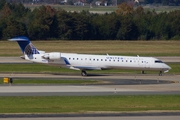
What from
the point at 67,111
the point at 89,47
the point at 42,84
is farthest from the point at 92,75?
the point at 89,47

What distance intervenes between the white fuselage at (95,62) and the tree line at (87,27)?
194 ft

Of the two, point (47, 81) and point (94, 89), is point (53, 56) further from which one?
point (94, 89)

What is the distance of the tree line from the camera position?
12200 cm

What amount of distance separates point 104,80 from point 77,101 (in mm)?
15159

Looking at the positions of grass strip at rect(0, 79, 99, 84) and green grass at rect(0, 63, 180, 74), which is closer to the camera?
grass strip at rect(0, 79, 99, 84)

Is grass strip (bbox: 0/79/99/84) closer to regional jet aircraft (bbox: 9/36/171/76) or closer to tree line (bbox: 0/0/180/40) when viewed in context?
regional jet aircraft (bbox: 9/36/171/76)

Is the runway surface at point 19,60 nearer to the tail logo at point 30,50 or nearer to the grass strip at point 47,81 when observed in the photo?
the tail logo at point 30,50

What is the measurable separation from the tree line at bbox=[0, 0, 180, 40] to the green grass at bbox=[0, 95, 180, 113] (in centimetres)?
7857

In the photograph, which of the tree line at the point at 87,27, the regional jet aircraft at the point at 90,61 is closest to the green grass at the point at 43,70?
the regional jet aircraft at the point at 90,61

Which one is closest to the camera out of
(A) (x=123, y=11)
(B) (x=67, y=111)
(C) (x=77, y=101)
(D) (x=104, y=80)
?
(B) (x=67, y=111)

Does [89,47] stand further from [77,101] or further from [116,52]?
[77,101]

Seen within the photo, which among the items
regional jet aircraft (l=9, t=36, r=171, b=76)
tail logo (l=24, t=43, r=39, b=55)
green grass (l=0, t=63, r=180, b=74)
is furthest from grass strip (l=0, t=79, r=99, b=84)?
green grass (l=0, t=63, r=180, b=74)

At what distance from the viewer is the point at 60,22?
418 feet

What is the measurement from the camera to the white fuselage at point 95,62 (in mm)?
61344
